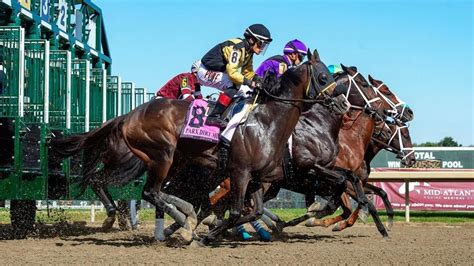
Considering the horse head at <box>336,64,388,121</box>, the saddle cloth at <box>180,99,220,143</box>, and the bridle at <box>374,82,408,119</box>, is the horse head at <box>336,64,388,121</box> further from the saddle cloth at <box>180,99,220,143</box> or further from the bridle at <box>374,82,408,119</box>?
the saddle cloth at <box>180,99,220,143</box>

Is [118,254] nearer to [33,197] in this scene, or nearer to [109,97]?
[33,197]

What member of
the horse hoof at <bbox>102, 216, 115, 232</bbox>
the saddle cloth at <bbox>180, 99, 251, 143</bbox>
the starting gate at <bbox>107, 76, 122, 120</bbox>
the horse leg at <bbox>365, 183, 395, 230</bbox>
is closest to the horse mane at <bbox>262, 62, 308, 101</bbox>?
the saddle cloth at <bbox>180, 99, 251, 143</bbox>

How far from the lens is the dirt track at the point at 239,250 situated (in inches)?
281

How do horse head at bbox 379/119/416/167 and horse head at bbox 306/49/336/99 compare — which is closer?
horse head at bbox 306/49/336/99

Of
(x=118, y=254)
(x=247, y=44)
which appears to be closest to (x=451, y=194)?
(x=247, y=44)

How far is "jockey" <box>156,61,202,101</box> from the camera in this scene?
10.7 m

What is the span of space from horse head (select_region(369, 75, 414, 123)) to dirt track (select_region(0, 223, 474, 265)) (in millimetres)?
1836

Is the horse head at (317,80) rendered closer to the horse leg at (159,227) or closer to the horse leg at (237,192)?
the horse leg at (237,192)

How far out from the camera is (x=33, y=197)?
9.01 m

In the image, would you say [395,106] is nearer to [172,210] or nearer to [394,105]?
[394,105]

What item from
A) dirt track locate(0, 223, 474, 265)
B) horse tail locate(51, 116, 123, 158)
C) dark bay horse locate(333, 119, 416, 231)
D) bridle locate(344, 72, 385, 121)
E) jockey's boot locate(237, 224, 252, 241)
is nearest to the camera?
dirt track locate(0, 223, 474, 265)

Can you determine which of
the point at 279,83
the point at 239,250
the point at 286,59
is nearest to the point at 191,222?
the point at 239,250

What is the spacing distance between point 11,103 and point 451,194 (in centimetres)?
1457

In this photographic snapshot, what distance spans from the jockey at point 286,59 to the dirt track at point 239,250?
6.55 ft
